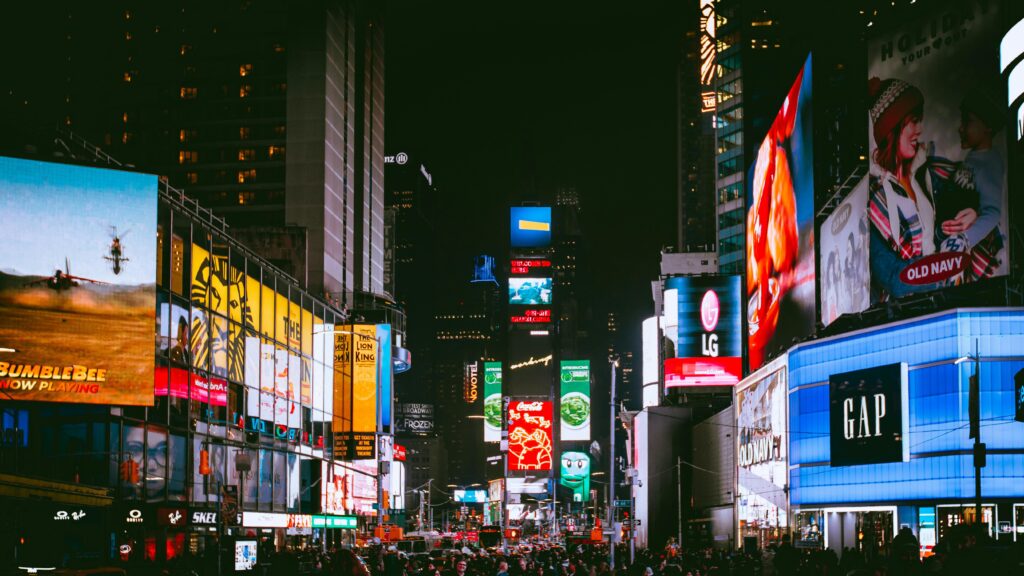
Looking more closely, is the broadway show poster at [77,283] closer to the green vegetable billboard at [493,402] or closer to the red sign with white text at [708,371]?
the red sign with white text at [708,371]

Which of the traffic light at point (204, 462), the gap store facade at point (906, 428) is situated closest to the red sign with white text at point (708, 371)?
the gap store facade at point (906, 428)

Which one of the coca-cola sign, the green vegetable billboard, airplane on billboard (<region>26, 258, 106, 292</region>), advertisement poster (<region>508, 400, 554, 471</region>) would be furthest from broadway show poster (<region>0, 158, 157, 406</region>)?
the green vegetable billboard

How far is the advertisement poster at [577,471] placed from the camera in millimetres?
152000

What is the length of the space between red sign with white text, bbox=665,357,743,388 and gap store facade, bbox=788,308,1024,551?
35.8 metres

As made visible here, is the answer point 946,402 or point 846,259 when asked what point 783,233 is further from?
point 946,402

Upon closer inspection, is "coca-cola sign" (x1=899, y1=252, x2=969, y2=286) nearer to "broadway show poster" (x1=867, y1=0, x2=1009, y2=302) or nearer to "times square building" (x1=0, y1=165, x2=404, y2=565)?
"broadway show poster" (x1=867, y1=0, x2=1009, y2=302)

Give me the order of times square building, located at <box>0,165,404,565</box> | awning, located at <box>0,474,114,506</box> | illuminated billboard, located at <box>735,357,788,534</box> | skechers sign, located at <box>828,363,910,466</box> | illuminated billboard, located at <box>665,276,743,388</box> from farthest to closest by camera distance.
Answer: illuminated billboard, located at <box>665,276,743,388</box>, illuminated billboard, located at <box>735,357,788,534</box>, skechers sign, located at <box>828,363,910,466</box>, times square building, located at <box>0,165,404,565</box>, awning, located at <box>0,474,114,506</box>

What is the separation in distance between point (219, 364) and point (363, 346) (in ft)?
86.3

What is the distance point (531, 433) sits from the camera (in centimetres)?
13162

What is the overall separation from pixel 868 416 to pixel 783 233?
17.2m

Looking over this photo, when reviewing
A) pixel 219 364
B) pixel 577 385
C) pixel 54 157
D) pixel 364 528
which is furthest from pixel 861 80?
pixel 54 157

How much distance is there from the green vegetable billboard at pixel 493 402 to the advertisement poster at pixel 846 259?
96598mm

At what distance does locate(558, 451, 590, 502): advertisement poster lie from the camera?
152 meters

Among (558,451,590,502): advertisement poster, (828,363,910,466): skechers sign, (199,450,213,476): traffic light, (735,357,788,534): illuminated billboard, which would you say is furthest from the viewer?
(558,451,590,502): advertisement poster
